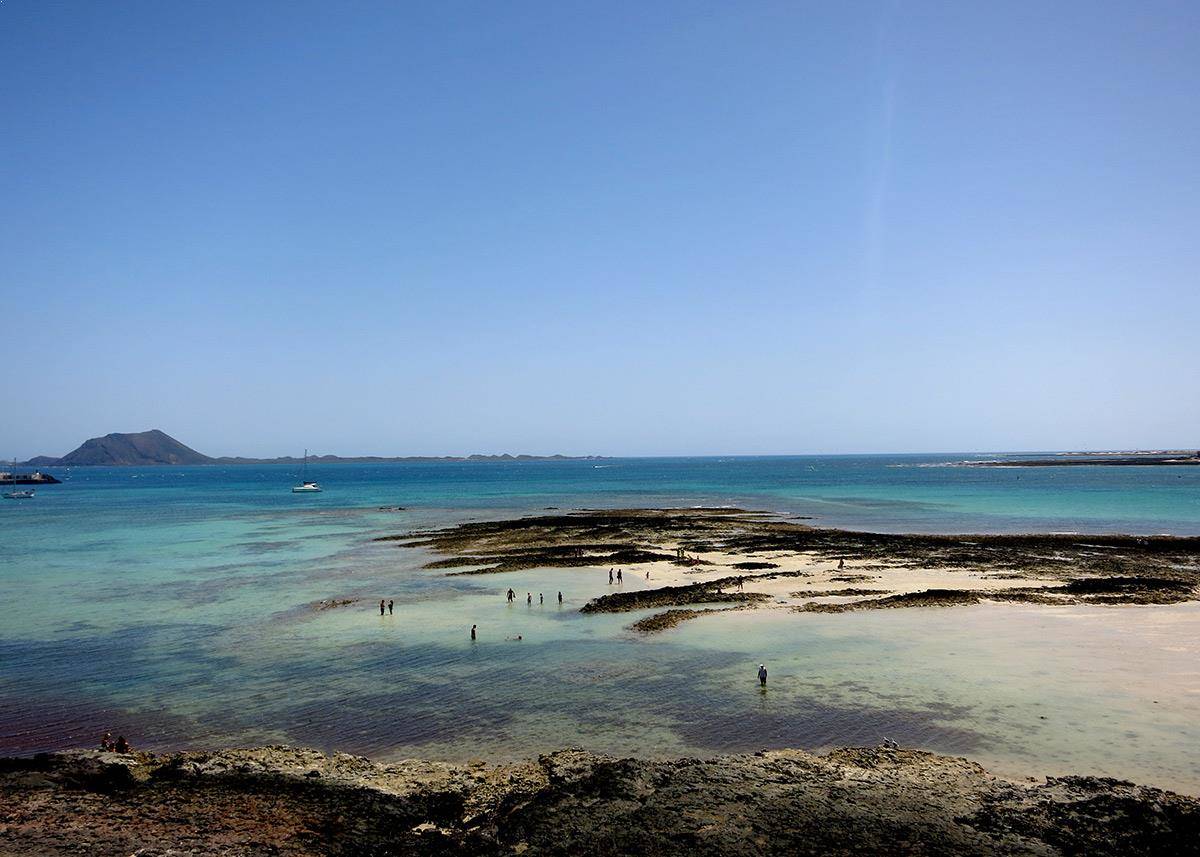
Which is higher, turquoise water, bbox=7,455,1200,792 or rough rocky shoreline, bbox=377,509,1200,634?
rough rocky shoreline, bbox=377,509,1200,634

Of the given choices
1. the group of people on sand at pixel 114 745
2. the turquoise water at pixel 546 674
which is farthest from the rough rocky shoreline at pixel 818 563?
the group of people on sand at pixel 114 745

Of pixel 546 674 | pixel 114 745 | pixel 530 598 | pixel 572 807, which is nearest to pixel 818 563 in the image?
pixel 530 598

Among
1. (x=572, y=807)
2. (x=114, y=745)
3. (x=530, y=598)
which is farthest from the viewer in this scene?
(x=530, y=598)

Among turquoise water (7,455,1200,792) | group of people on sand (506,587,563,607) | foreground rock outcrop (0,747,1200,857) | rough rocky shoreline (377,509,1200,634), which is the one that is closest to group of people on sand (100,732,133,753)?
foreground rock outcrop (0,747,1200,857)

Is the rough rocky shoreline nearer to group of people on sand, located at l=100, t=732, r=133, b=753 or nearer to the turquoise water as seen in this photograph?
the turquoise water

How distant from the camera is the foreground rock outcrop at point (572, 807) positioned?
1274 centimetres

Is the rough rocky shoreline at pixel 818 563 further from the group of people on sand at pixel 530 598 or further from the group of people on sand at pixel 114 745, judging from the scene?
the group of people on sand at pixel 114 745

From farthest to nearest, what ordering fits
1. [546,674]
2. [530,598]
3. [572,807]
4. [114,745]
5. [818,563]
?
[818,563]
[530,598]
[546,674]
[114,745]
[572,807]

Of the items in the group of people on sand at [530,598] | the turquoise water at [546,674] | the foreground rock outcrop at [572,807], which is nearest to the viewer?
the foreground rock outcrop at [572,807]

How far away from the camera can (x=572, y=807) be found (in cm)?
1403

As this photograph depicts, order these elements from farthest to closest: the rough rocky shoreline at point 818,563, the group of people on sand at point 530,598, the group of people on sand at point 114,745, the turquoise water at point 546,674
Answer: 1. the group of people on sand at point 530,598
2. the rough rocky shoreline at point 818,563
3. the turquoise water at point 546,674
4. the group of people on sand at point 114,745

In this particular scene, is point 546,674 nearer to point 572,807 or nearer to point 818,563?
point 572,807

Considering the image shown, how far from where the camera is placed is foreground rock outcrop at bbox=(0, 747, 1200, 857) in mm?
12742

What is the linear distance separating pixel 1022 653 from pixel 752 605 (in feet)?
37.0
